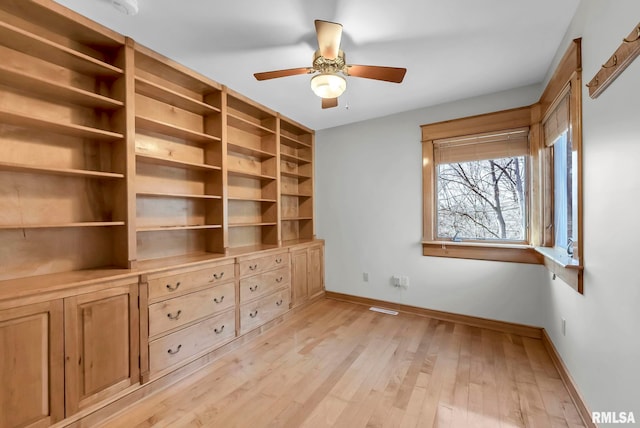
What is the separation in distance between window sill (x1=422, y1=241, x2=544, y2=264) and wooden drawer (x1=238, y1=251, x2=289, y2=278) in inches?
68.2

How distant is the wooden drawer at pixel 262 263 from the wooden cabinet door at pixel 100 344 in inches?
38.8

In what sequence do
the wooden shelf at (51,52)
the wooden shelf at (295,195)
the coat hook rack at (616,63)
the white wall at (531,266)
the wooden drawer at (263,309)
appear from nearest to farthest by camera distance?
the coat hook rack at (616,63), the white wall at (531,266), the wooden shelf at (51,52), the wooden drawer at (263,309), the wooden shelf at (295,195)

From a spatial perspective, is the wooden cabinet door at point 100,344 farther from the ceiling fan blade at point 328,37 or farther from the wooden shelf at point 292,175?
the wooden shelf at point 292,175

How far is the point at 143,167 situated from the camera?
7.47 ft

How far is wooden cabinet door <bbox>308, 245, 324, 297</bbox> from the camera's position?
3.71 meters

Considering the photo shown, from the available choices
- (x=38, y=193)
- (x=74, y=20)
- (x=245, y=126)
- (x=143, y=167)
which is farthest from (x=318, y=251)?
(x=74, y=20)

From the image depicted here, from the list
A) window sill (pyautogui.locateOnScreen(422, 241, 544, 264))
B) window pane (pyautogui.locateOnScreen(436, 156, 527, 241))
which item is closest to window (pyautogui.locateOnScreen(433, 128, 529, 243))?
window pane (pyautogui.locateOnScreen(436, 156, 527, 241))

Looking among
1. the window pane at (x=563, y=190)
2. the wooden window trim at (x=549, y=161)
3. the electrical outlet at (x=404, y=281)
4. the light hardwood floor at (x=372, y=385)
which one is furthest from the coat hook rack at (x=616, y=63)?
the electrical outlet at (x=404, y=281)

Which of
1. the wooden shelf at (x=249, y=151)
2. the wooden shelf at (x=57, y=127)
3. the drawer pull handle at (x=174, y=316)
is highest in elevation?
the wooden shelf at (x=249, y=151)

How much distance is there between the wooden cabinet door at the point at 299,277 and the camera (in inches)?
132

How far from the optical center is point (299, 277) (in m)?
3.48

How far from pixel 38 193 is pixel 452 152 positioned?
12.2ft

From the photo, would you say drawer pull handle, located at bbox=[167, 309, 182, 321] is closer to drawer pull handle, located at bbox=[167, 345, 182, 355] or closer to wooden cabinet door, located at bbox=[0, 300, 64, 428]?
drawer pull handle, located at bbox=[167, 345, 182, 355]

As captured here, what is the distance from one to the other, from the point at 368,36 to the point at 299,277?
8.92 ft
